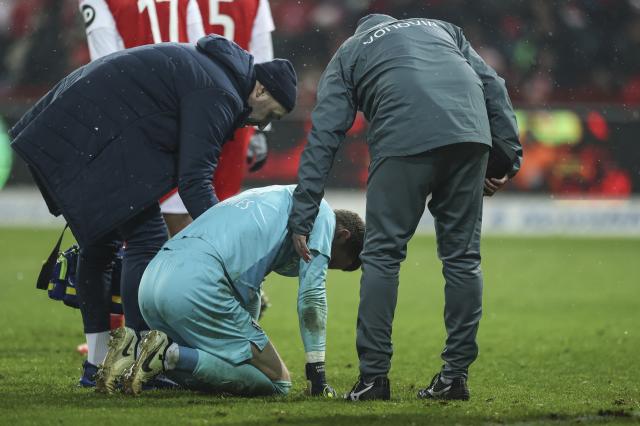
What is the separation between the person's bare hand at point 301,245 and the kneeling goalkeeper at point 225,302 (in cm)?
7

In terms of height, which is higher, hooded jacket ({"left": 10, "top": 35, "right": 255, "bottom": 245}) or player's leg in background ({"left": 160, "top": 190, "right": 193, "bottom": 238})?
hooded jacket ({"left": 10, "top": 35, "right": 255, "bottom": 245})

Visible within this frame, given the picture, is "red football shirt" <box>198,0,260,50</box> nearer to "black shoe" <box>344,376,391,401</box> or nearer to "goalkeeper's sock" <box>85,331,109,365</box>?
"goalkeeper's sock" <box>85,331,109,365</box>

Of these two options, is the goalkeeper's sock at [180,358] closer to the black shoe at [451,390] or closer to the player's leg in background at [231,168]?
the black shoe at [451,390]

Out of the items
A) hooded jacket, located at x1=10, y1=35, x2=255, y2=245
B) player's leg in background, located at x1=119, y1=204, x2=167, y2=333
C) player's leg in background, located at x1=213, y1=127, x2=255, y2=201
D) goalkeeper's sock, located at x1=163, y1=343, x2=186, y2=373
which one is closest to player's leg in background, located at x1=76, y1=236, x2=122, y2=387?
player's leg in background, located at x1=119, y1=204, x2=167, y2=333

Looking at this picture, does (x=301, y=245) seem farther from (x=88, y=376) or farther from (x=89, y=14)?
(x=89, y=14)

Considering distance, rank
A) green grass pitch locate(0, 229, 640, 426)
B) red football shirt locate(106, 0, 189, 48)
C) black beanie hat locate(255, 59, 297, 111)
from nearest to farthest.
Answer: green grass pitch locate(0, 229, 640, 426)
black beanie hat locate(255, 59, 297, 111)
red football shirt locate(106, 0, 189, 48)

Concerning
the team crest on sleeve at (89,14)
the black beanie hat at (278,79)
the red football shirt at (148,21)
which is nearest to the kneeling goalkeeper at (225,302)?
the black beanie hat at (278,79)

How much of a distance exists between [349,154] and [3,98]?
5.29 m

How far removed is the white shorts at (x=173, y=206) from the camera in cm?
603

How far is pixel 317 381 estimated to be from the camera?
183 inches

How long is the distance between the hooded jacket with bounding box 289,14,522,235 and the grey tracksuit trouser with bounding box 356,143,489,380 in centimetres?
9

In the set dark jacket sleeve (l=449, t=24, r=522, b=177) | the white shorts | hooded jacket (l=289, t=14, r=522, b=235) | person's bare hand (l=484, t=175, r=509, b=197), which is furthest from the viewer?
the white shorts

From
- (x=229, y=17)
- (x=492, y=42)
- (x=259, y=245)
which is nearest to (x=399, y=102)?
(x=259, y=245)

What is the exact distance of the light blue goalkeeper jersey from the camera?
182 inches
